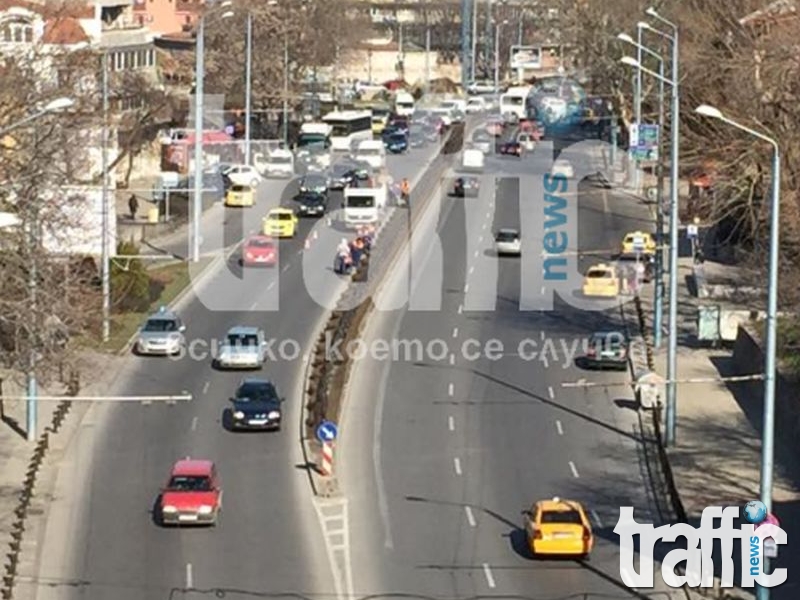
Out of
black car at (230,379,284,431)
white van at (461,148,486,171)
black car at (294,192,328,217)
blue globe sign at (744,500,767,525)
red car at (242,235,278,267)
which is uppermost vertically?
white van at (461,148,486,171)

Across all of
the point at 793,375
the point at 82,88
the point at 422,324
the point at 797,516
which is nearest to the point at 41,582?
the point at 797,516

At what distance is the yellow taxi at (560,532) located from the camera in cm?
3665

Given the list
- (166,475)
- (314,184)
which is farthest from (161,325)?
(314,184)

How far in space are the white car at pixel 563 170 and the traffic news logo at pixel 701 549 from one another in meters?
49.0

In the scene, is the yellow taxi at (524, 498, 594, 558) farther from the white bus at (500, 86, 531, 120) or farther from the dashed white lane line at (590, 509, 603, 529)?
the white bus at (500, 86, 531, 120)

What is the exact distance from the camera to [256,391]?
47.2m

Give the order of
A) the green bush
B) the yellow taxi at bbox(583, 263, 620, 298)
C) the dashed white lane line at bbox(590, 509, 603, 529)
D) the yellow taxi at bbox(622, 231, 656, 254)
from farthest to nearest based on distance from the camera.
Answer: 1. the yellow taxi at bbox(622, 231, 656, 254)
2. the yellow taxi at bbox(583, 263, 620, 298)
3. the green bush
4. the dashed white lane line at bbox(590, 509, 603, 529)

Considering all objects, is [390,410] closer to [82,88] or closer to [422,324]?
[422,324]

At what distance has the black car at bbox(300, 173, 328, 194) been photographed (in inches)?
3125

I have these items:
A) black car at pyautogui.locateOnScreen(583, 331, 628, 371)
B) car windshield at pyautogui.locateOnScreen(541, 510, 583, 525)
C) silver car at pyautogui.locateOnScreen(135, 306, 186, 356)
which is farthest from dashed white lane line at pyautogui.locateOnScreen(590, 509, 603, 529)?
silver car at pyautogui.locateOnScreen(135, 306, 186, 356)

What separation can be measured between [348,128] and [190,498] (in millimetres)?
63887

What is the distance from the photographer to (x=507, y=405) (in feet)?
162

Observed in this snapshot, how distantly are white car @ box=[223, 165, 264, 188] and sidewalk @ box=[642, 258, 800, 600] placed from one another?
27806 millimetres

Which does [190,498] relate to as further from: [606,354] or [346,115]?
[346,115]
